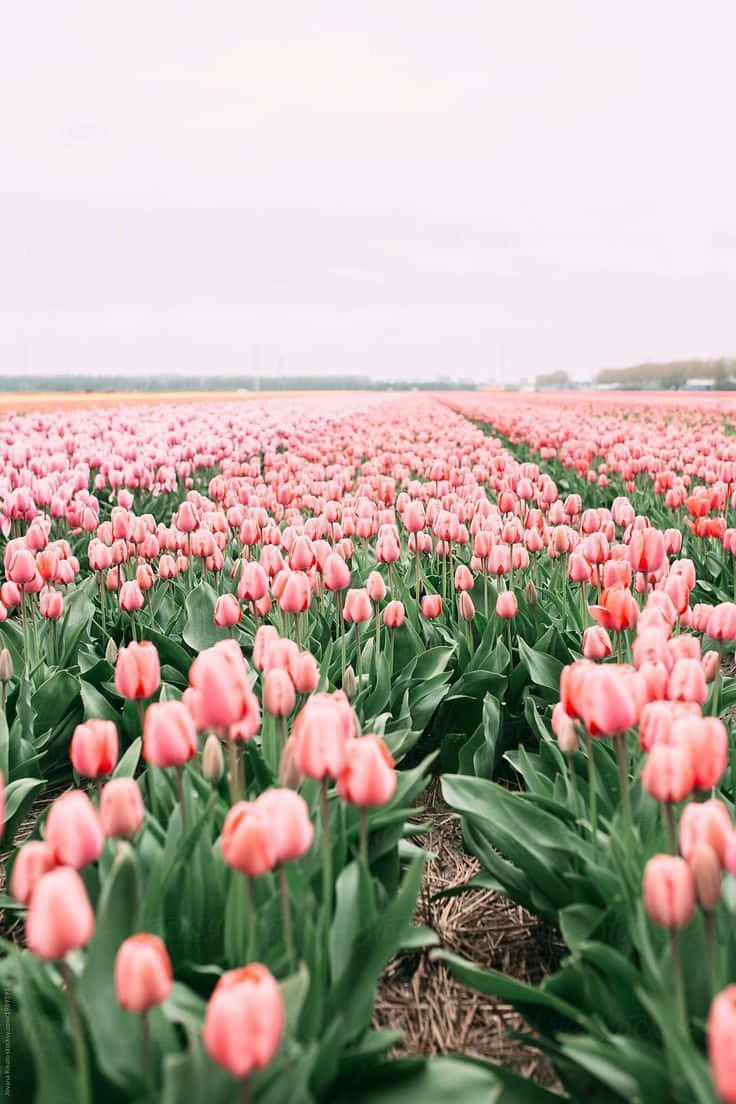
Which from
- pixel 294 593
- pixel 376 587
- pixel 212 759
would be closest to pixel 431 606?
pixel 376 587

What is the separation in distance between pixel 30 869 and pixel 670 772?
1.00 meters

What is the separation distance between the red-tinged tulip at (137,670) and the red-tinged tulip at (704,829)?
1077mm

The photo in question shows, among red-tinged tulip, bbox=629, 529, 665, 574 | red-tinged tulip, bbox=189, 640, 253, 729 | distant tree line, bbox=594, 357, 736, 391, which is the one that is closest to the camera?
red-tinged tulip, bbox=189, 640, 253, 729

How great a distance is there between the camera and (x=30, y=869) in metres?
1.21

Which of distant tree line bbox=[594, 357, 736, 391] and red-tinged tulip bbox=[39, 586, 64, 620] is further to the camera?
distant tree line bbox=[594, 357, 736, 391]

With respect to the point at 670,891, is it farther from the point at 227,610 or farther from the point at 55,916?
the point at 227,610

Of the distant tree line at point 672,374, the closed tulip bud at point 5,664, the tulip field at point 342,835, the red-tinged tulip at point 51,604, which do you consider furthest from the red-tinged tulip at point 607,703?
the distant tree line at point 672,374

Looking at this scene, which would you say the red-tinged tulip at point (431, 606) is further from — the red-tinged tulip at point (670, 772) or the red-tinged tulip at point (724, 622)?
the red-tinged tulip at point (670, 772)

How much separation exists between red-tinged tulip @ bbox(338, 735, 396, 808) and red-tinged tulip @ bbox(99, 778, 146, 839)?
370 mm

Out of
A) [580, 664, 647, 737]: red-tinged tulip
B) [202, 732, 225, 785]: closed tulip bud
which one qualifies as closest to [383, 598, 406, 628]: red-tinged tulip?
[202, 732, 225, 785]: closed tulip bud

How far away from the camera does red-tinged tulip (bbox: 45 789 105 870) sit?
1.23 metres

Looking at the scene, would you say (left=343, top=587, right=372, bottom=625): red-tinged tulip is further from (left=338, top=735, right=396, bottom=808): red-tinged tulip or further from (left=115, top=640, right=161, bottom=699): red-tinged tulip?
(left=338, top=735, right=396, bottom=808): red-tinged tulip

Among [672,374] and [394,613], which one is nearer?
[394,613]

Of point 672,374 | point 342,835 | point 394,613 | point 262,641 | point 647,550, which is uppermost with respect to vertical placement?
point 672,374
